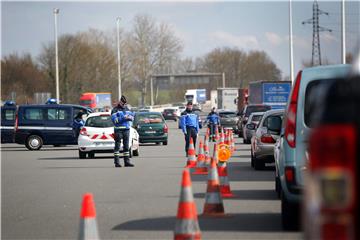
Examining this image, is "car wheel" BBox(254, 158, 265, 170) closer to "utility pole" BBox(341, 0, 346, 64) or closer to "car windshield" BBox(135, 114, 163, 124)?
"car windshield" BBox(135, 114, 163, 124)

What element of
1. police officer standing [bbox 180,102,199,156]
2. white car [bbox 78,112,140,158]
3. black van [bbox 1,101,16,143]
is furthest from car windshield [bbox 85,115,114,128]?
black van [bbox 1,101,16,143]

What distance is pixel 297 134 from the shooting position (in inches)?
379

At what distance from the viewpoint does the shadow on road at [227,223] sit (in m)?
10.0

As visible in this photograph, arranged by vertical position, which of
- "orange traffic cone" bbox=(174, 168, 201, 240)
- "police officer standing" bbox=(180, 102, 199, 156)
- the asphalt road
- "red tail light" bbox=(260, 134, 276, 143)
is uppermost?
"police officer standing" bbox=(180, 102, 199, 156)

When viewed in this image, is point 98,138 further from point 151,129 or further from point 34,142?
point 151,129

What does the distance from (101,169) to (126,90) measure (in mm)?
108784

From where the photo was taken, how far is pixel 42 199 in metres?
14.5

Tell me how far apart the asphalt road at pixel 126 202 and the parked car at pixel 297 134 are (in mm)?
316

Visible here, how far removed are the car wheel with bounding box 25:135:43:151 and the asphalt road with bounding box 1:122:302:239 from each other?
11.7 meters

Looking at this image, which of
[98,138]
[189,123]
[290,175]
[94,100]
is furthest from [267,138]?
[94,100]

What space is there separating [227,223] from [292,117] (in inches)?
65.4

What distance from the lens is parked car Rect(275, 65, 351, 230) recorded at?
9430 mm

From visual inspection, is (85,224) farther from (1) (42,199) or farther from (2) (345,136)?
(1) (42,199)

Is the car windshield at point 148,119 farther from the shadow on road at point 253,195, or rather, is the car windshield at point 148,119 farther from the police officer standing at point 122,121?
the shadow on road at point 253,195
